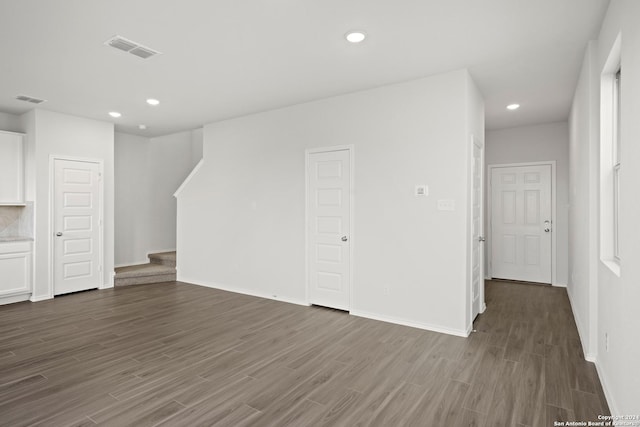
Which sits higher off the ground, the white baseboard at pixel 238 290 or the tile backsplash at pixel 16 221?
the tile backsplash at pixel 16 221

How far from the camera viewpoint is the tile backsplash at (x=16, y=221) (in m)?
5.39

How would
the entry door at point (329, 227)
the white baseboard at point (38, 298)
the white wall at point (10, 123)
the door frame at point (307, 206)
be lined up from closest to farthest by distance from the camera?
the door frame at point (307, 206)
the entry door at point (329, 227)
the white baseboard at point (38, 298)
the white wall at point (10, 123)

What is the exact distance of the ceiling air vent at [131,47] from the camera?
313 cm

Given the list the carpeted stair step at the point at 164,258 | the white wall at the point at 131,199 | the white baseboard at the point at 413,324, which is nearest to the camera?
the white baseboard at the point at 413,324

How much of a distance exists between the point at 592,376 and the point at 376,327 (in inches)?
76.0

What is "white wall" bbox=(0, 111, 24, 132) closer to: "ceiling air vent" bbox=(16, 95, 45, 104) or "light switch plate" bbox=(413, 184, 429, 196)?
"ceiling air vent" bbox=(16, 95, 45, 104)

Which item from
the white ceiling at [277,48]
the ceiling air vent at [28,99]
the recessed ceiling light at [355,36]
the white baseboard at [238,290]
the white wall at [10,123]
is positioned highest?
the ceiling air vent at [28,99]

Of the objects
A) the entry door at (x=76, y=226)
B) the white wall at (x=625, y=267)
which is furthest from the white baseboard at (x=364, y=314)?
the entry door at (x=76, y=226)

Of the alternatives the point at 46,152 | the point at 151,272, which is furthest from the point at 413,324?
the point at 46,152

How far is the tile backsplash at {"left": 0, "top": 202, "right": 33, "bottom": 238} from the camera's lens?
5.39 meters

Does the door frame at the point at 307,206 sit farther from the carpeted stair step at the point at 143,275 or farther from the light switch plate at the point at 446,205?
the carpeted stair step at the point at 143,275

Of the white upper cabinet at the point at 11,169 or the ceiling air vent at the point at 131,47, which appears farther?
the white upper cabinet at the point at 11,169

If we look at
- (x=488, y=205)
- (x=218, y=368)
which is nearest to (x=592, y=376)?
(x=218, y=368)

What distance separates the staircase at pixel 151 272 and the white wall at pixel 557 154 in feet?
21.6
